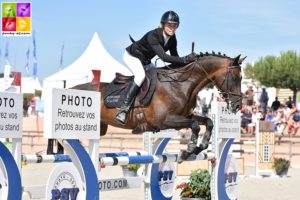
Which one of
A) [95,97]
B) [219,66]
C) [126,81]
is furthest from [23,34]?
[95,97]

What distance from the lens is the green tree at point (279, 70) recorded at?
54.8 metres

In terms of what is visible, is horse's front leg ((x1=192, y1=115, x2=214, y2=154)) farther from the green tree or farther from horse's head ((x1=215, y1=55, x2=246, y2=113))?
the green tree

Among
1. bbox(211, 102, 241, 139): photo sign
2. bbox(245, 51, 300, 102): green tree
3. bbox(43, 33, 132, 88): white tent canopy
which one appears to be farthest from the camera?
bbox(245, 51, 300, 102): green tree

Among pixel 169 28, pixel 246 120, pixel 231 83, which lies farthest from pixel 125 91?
pixel 246 120

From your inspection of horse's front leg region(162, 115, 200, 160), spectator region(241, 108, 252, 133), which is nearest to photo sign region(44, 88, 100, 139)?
horse's front leg region(162, 115, 200, 160)

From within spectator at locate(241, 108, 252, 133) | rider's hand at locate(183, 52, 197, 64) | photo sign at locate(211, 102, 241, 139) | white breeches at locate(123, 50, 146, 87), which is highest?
rider's hand at locate(183, 52, 197, 64)

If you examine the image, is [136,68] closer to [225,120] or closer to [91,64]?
[225,120]

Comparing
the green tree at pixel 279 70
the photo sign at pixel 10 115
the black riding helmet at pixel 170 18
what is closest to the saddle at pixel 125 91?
the black riding helmet at pixel 170 18

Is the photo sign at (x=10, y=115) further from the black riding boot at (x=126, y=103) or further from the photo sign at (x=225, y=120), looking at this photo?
the photo sign at (x=225, y=120)

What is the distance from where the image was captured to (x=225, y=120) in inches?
310

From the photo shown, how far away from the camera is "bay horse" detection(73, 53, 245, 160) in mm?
7527

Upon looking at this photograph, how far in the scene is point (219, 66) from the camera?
7.73m

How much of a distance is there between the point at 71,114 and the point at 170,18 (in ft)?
8.80

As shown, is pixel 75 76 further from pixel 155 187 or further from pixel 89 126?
pixel 89 126
